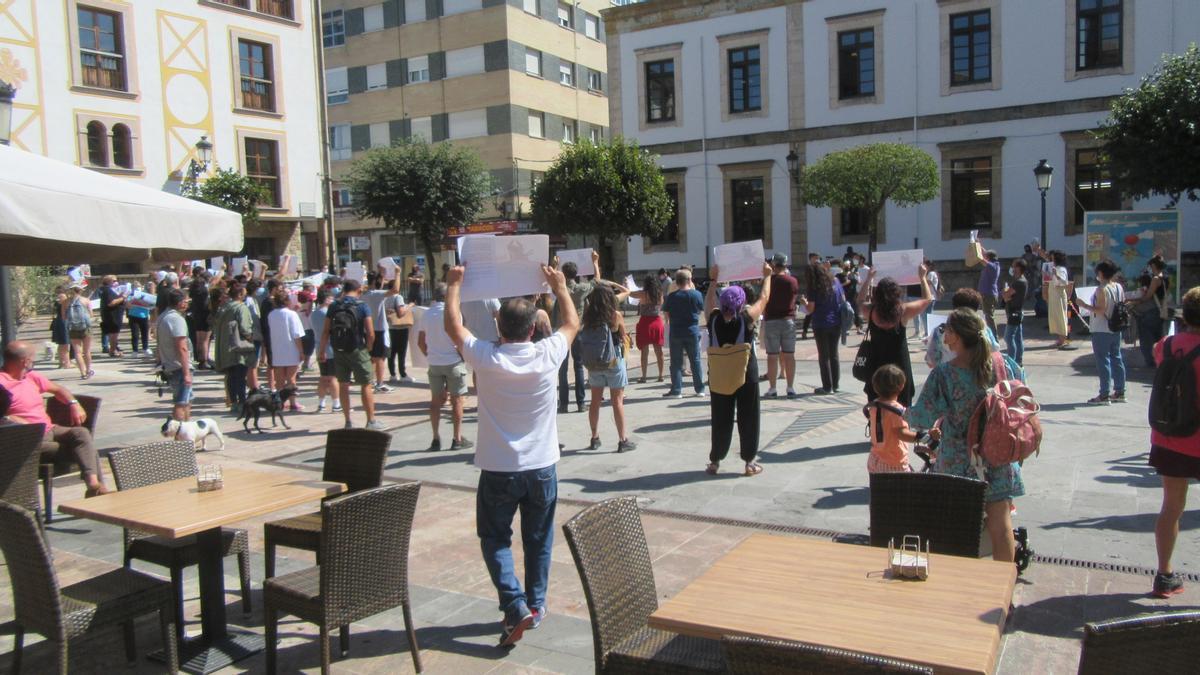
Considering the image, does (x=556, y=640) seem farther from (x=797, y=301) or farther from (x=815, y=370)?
(x=815, y=370)

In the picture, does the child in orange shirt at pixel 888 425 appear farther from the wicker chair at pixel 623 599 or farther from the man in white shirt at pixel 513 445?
the wicker chair at pixel 623 599

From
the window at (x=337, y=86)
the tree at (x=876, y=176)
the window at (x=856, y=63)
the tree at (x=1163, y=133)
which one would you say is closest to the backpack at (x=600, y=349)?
the tree at (x=1163, y=133)

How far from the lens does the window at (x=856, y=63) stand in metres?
28.2

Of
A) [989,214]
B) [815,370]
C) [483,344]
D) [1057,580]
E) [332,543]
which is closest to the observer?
[332,543]

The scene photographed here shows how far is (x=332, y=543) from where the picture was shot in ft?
12.4

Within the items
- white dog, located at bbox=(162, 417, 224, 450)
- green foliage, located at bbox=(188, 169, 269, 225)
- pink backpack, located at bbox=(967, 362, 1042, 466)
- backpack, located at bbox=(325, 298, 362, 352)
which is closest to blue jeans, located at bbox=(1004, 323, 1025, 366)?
pink backpack, located at bbox=(967, 362, 1042, 466)

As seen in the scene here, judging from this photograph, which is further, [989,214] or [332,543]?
[989,214]

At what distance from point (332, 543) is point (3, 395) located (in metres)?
3.88

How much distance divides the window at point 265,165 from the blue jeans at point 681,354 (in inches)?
874

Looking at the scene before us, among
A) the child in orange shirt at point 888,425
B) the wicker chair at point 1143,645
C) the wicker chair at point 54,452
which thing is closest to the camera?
the wicker chair at point 1143,645

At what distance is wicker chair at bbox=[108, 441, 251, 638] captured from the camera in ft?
14.5

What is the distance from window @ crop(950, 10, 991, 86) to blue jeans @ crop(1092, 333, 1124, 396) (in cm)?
1980

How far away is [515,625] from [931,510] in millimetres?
2032

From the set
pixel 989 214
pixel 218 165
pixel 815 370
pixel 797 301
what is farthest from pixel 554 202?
pixel 797 301
